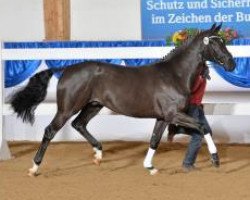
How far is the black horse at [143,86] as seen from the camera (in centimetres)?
664

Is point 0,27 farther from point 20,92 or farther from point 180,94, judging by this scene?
point 180,94

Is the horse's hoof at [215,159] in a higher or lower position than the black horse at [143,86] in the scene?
lower

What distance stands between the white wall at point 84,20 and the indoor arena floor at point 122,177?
2719mm

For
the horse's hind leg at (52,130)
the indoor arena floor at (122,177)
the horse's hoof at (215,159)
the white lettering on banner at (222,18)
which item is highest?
the white lettering on banner at (222,18)

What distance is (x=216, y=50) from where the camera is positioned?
6.59 meters

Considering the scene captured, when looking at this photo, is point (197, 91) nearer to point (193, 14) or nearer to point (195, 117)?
point (195, 117)

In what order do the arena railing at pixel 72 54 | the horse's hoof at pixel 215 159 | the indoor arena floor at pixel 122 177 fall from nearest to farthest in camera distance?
the indoor arena floor at pixel 122 177, the horse's hoof at pixel 215 159, the arena railing at pixel 72 54

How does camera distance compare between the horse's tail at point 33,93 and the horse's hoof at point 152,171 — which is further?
the horse's tail at point 33,93

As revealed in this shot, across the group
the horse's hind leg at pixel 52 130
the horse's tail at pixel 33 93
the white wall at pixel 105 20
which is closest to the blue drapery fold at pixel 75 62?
the white wall at pixel 105 20

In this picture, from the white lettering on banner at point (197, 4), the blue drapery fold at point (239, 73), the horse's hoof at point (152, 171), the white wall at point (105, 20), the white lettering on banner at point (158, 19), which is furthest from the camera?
the white wall at point (105, 20)

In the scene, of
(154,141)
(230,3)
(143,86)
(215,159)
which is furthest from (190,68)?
(230,3)

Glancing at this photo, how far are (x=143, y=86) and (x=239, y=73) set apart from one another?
2.76m

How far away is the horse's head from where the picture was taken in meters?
6.58

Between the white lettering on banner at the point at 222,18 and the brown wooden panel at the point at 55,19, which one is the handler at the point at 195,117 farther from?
the brown wooden panel at the point at 55,19
